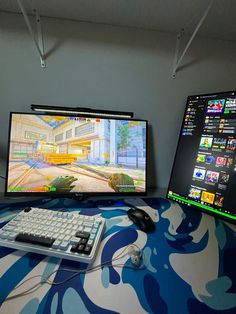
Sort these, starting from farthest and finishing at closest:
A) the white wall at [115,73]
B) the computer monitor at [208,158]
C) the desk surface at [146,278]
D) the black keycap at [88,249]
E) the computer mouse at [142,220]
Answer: the white wall at [115,73]
the computer monitor at [208,158]
the computer mouse at [142,220]
the black keycap at [88,249]
the desk surface at [146,278]

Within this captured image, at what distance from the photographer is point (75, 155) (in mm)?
1008

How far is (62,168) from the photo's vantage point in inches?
38.9

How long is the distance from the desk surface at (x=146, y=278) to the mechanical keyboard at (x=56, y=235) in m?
0.03

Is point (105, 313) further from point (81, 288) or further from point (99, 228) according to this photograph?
point (99, 228)

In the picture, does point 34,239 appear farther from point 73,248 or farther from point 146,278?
point 146,278

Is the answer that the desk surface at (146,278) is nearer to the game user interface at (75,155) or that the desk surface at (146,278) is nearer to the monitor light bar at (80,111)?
the game user interface at (75,155)

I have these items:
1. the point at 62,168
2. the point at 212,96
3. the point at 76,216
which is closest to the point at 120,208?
the point at 76,216

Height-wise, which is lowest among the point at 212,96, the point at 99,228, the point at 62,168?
the point at 99,228

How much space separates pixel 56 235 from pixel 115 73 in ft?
3.29

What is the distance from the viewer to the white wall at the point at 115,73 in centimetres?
105

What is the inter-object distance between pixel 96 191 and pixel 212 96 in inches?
35.1

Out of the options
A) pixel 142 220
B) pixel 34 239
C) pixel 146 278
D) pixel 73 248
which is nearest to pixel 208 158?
pixel 142 220

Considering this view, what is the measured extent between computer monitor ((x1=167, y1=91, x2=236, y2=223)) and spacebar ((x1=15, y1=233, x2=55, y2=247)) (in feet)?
2.42

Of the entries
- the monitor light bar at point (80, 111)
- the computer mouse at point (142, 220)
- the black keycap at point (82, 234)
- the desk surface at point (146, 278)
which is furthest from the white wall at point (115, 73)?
the black keycap at point (82, 234)
